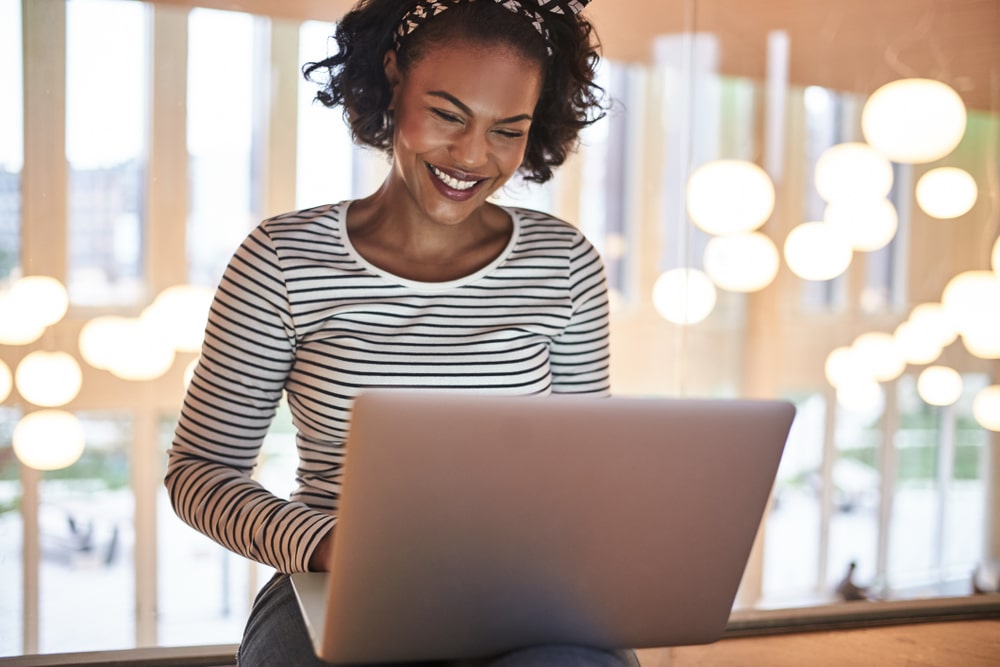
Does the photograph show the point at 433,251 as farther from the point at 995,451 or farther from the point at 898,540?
the point at 898,540

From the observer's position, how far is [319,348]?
1.29 metres

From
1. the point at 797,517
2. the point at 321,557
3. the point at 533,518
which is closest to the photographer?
the point at 533,518

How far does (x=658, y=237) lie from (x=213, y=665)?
215 cm

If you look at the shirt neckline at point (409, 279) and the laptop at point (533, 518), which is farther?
the shirt neckline at point (409, 279)

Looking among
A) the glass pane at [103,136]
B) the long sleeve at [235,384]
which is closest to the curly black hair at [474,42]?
the long sleeve at [235,384]

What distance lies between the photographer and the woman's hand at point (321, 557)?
1.05 meters

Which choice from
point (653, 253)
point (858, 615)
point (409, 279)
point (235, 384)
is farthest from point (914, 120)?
point (235, 384)

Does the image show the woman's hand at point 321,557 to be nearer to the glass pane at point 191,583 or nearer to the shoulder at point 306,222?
the shoulder at point 306,222

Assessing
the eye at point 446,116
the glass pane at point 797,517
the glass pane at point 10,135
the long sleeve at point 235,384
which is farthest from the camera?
the glass pane at point 797,517

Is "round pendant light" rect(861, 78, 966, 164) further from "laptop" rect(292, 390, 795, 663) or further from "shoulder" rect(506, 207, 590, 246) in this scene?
"laptop" rect(292, 390, 795, 663)

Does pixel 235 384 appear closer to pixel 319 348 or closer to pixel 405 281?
pixel 319 348

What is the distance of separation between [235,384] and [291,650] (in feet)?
1.15

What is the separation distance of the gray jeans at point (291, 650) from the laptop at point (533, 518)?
2cm

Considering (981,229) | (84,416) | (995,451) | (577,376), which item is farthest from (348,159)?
(995,451)
